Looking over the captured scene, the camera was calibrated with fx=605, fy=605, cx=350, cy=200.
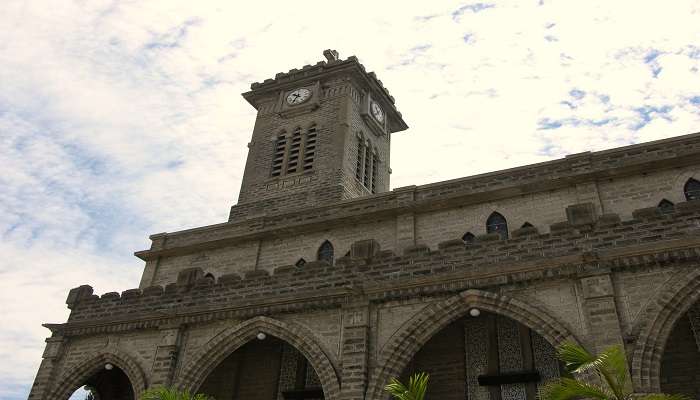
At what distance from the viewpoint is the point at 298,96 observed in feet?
99.9

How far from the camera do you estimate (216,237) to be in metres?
22.5

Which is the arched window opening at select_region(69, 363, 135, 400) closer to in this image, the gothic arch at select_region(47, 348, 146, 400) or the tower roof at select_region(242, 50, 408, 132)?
the gothic arch at select_region(47, 348, 146, 400)

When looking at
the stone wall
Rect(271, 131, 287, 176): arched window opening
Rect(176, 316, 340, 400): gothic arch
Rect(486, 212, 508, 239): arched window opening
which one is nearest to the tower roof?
Rect(271, 131, 287, 176): arched window opening

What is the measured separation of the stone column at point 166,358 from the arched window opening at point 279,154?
41.1ft

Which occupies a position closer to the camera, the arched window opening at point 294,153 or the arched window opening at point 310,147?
the arched window opening at point 310,147

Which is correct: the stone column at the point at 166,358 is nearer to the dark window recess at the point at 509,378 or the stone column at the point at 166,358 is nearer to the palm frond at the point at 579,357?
the dark window recess at the point at 509,378

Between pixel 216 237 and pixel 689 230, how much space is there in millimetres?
15778

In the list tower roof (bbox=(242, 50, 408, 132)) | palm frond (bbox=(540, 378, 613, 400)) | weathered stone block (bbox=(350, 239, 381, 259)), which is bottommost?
palm frond (bbox=(540, 378, 613, 400))

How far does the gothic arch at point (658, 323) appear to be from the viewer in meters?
10.8

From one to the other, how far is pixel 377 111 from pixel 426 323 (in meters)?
19.9

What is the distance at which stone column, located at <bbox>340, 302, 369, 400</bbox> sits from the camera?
13.0m

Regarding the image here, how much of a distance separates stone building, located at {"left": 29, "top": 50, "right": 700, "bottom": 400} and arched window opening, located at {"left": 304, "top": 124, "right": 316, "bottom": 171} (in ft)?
18.7

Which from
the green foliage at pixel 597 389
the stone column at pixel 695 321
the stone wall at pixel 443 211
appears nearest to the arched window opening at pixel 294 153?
the stone wall at pixel 443 211

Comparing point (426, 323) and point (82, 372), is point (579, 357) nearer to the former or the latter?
point (426, 323)
